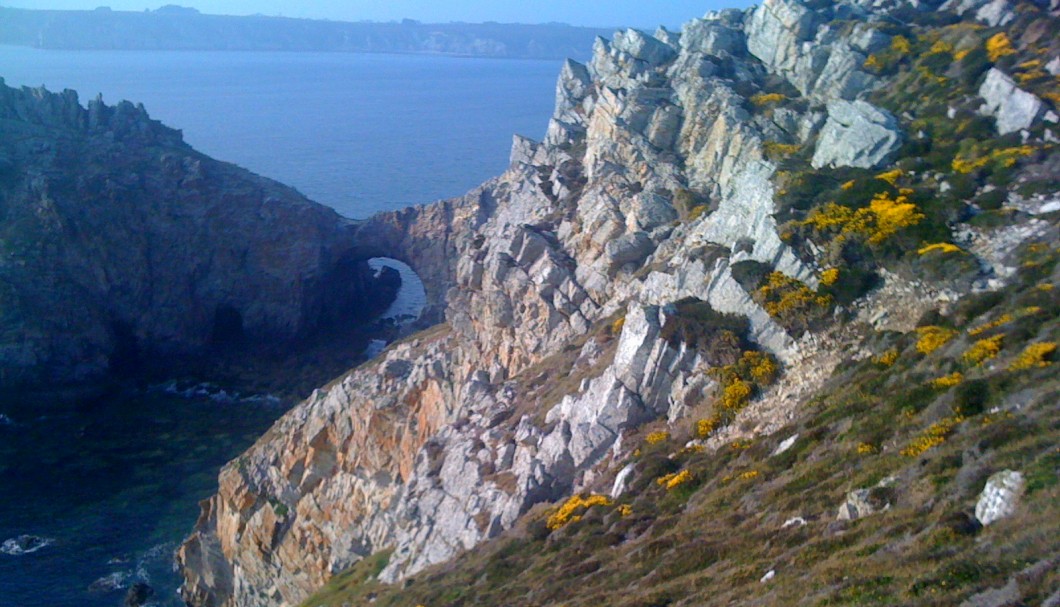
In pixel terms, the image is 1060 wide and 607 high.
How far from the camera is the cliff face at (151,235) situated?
272ft

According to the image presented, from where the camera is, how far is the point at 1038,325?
20.6 m

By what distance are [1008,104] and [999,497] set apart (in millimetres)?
26065

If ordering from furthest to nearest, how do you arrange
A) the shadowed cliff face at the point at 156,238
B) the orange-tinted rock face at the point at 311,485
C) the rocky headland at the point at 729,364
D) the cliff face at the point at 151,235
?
the shadowed cliff face at the point at 156,238
the cliff face at the point at 151,235
the orange-tinted rock face at the point at 311,485
the rocky headland at the point at 729,364

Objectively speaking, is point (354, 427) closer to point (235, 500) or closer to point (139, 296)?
point (235, 500)

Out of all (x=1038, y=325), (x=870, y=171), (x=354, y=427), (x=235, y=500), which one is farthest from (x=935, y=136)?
(x=235, y=500)

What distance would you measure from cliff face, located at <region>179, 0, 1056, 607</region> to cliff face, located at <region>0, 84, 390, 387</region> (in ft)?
101

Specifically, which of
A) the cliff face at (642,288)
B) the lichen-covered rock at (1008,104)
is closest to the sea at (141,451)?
the cliff face at (642,288)

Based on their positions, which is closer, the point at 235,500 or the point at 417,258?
the point at 235,500

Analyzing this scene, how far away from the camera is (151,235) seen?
3452 inches

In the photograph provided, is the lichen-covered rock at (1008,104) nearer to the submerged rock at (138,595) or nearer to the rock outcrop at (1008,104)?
the rock outcrop at (1008,104)

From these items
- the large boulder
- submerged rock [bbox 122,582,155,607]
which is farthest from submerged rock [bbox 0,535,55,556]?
the large boulder

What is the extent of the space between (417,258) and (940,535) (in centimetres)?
7680

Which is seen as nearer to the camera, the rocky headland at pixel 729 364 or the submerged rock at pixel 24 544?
Result: the rocky headland at pixel 729 364

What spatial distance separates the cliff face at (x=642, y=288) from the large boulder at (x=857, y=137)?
11 cm
